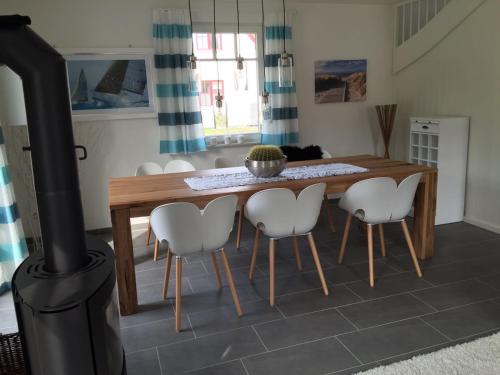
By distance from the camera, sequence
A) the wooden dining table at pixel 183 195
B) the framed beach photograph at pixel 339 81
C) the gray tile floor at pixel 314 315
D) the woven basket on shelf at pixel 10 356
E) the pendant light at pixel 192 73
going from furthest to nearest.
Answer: the framed beach photograph at pixel 339 81 < the pendant light at pixel 192 73 < the wooden dining table at pixel 183 195 < the gray tile floor at pixel 314 315 < the woven basket on shelf at pixel 10 356

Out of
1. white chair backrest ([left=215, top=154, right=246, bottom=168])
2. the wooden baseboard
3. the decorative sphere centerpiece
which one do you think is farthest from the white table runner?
the wooden baseboard

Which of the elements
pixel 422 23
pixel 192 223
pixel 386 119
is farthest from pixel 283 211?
pixel 422 23

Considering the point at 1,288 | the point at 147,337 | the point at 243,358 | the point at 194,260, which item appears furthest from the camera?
the point at 194,260

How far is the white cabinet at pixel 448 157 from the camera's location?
14.1 feet

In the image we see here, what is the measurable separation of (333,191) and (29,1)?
3467 millimetres

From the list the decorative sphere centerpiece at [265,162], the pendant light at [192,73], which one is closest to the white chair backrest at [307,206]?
the decorative sphere centerpiece at [265,162]

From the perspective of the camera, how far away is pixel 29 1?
4.12 metres

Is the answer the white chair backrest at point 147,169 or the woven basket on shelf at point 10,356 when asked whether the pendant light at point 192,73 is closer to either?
the white chair backrest at point 147,169

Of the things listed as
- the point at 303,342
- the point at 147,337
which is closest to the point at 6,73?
the point at 147,337

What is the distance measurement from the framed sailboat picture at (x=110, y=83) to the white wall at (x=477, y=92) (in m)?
3.21

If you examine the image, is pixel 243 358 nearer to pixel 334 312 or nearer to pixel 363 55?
pixel 334 312

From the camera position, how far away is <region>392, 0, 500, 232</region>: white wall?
4.05m

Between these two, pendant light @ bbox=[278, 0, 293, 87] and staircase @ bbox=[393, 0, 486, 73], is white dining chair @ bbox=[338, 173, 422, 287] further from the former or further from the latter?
staircase @ bbox=[393, 0, 486, 73]

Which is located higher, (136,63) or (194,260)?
(136,63)
